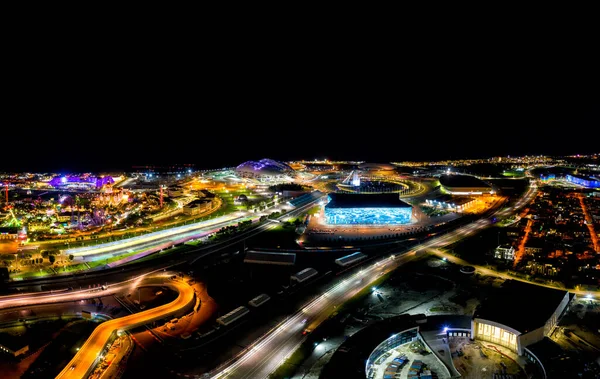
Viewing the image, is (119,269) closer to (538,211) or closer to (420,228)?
(420,228)

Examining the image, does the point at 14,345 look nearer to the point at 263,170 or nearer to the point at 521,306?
the point at 521,306

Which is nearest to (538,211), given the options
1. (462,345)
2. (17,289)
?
(462,345)

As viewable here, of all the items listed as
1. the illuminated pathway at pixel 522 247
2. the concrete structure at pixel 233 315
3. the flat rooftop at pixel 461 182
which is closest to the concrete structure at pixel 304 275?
the concrete structure at pixel 233 315

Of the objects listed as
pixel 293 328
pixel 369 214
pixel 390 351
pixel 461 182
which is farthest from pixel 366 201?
pixel 390 351

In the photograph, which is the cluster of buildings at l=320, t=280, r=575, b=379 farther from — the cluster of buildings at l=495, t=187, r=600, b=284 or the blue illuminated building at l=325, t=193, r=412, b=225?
the blue illuminated building at l=325, t=193, r=412, b=225

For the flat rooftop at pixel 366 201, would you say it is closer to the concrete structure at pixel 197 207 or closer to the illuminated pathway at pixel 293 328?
the illuminated pathway at pixel 293 328
